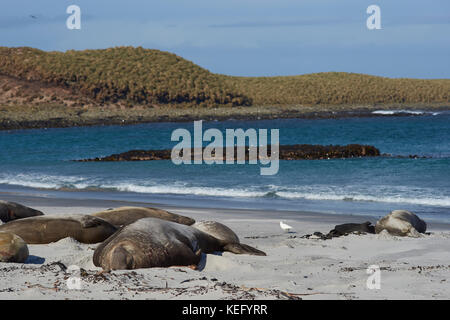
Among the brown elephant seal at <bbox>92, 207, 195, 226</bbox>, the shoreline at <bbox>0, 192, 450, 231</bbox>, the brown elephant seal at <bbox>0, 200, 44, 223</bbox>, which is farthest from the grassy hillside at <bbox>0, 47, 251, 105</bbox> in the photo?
the brown elephant seal at <bbox>92, 207, 195, 226</bbox>

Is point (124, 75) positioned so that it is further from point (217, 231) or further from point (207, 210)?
point (217, 231)

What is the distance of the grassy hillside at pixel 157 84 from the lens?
101 m

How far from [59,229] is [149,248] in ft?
7.46

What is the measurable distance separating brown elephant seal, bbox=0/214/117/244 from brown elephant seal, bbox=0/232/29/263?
1.15 m

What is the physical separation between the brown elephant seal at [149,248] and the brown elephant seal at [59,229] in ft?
5.09

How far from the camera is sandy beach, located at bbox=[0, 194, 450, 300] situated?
625cm

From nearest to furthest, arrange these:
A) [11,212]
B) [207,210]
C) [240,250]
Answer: [240,250] < [11,212] < [207,210]

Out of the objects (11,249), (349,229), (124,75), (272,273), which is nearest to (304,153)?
(349,229)

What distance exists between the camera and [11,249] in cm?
780

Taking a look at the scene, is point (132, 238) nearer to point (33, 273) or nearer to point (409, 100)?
point (33, 273)

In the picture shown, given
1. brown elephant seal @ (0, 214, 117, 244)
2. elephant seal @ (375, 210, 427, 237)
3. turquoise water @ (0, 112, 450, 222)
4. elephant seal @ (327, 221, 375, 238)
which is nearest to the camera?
brown elephant seal @ (0, 214, 117, 244)

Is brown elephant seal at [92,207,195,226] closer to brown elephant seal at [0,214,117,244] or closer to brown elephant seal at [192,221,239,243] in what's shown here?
brown elephant seal at [0,214,117,244]

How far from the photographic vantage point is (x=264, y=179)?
21438 millimetres

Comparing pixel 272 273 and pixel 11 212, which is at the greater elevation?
pixel 11 212
